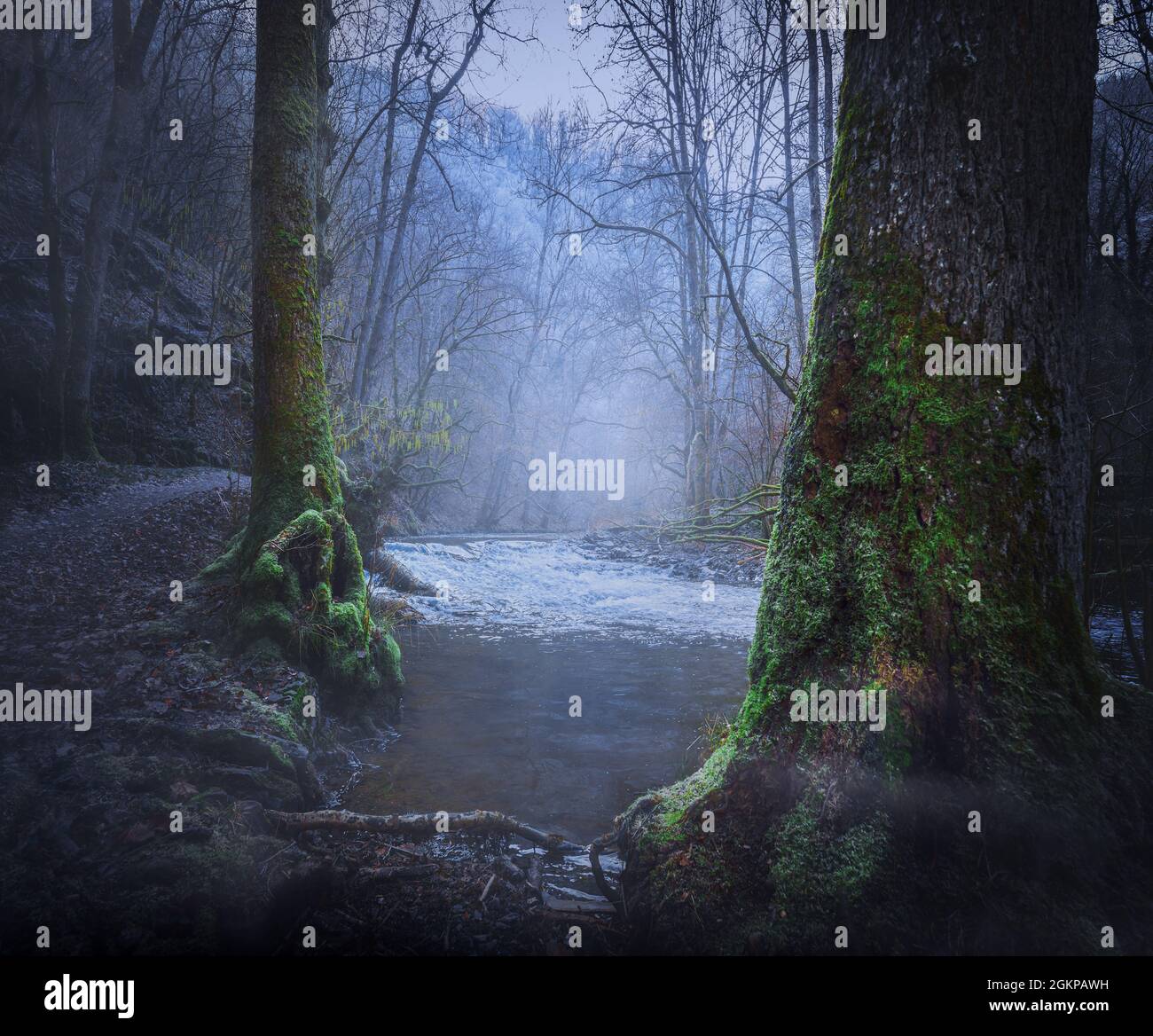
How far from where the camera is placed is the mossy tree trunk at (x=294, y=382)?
5.79 meters

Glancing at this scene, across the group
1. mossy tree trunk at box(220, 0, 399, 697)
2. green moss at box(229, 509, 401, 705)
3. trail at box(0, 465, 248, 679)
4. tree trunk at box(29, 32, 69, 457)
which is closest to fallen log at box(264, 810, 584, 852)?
green moss at box(229, 509, 401, 705)

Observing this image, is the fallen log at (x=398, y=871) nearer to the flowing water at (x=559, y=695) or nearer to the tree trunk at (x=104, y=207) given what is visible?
the flowing water at (x=559, y=695)

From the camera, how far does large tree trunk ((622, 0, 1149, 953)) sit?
227cm

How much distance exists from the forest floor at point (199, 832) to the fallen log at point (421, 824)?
6cm

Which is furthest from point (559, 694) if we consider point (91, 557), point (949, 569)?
point (91, 557)

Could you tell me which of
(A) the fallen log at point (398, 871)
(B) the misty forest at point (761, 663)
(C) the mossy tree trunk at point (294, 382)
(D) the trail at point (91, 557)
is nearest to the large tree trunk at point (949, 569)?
(B) the misty forest at point (761, 663)

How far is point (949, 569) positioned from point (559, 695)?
4.91m

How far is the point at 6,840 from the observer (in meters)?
2.96

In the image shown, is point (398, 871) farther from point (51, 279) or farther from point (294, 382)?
point (51, 279)

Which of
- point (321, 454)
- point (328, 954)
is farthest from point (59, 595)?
point (328, 954)

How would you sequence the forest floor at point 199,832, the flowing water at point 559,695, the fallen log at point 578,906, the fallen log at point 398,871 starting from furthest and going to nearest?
1. the flowing water at point 559,695
2. the fallen log at point 398,871
3. the fallen log at point 578,906
4. the forest floor at point 199,832

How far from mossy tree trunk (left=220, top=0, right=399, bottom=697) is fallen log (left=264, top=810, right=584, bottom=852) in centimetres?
205
